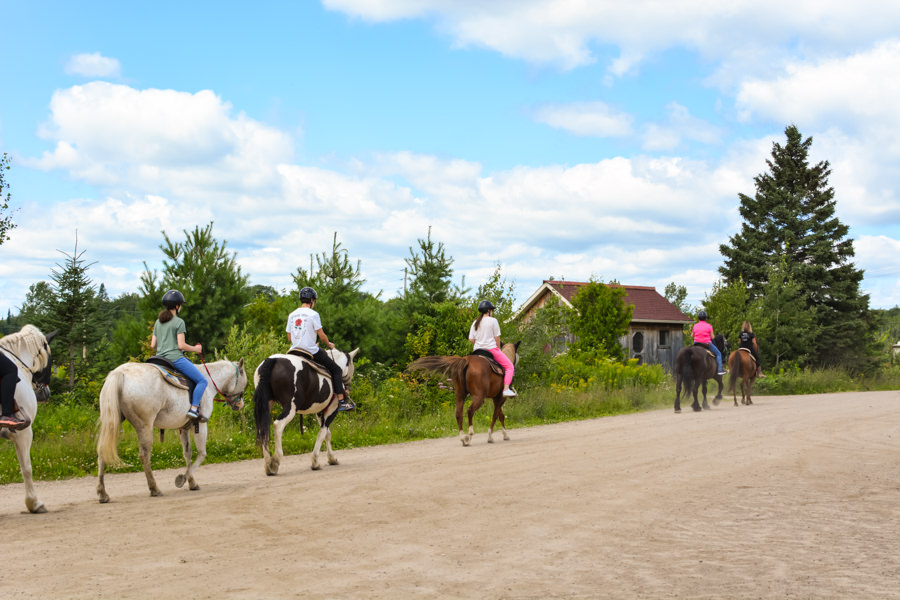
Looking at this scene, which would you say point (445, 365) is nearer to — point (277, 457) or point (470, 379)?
point (470, 379)

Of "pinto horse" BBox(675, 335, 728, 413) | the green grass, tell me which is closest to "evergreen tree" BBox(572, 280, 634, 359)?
the green grass

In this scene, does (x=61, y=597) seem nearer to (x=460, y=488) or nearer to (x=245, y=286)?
(x=460, y=488)

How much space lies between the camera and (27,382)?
28.4 feet

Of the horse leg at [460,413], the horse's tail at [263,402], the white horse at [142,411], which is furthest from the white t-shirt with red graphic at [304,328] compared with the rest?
the horse leg at [460,413]

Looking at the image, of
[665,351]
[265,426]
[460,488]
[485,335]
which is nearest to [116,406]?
[265,426]

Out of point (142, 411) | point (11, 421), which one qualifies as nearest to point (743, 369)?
point (142, 411)

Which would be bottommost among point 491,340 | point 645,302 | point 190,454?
point 190,454

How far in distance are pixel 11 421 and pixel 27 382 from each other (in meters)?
0.69

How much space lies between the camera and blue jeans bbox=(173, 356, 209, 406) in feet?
32.2

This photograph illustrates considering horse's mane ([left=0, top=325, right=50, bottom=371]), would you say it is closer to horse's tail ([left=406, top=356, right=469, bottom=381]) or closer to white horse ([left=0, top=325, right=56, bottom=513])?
white horse ([left=0, top=325, right=56, bottom=513])

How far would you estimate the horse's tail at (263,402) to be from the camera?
10.9 m

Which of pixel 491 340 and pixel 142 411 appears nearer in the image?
pixel 142 411

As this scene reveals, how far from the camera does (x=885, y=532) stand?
7.07 meters

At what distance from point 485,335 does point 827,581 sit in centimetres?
960
